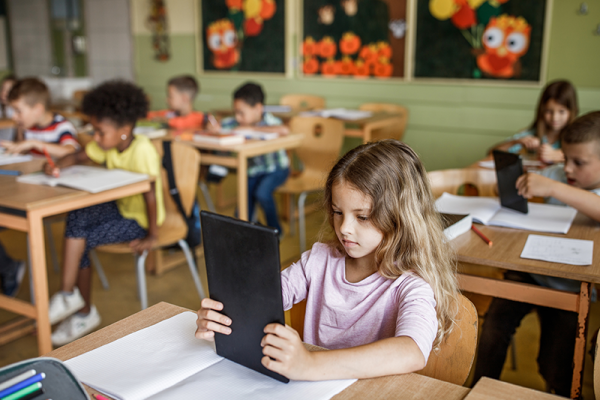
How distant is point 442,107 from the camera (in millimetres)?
4406

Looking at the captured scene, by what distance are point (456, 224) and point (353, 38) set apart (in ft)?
11.3

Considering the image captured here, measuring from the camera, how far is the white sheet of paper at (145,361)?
0.82m

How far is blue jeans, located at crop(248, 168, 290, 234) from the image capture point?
3255 millimetres

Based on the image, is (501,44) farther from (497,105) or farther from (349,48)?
(349,48)

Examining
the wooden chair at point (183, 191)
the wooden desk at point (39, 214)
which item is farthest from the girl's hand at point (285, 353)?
the wooden chair at point (183, 191)

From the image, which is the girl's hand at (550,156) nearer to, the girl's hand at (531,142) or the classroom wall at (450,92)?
the girl's hand at (531,142)

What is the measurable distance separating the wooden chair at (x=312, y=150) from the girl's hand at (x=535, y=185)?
160cm

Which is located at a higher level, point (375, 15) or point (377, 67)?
point (375, 15)

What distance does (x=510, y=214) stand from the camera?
5.77 feet

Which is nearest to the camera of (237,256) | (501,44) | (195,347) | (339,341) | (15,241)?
(237,256)

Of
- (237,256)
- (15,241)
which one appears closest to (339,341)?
(237,256)

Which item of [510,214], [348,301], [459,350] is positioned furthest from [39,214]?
[510,214]

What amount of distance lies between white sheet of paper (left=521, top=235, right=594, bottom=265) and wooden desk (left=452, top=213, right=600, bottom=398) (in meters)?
0.02

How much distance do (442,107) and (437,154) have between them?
380mm
